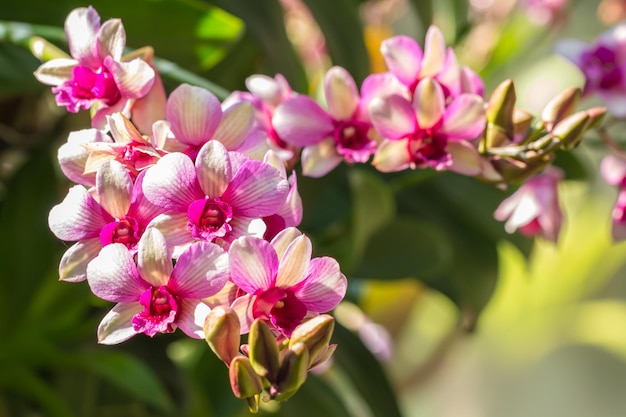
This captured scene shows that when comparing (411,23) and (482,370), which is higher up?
(411,23)

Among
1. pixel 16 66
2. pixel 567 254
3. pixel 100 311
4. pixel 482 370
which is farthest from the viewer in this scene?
pixel 482 370

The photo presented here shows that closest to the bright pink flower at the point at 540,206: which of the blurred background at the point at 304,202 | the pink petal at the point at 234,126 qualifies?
the blurred background at the point at 304,202

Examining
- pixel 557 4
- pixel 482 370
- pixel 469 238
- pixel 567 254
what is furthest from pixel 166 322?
pixel 482 370

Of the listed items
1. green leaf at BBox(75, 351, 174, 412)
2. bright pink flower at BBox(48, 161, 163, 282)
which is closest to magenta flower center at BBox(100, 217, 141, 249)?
bright pink flower at BBox(48, 161, 163, 282)

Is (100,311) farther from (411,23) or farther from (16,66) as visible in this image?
(411,23)

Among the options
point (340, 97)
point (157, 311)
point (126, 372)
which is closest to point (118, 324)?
point (157, 311)

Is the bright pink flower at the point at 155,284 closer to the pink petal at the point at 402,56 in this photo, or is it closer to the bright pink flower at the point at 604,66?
the pink petal at the point at 402,56

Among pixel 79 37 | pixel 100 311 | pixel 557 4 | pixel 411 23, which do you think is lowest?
pixel 411 23
